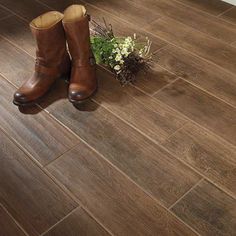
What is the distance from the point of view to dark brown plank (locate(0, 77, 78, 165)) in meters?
1.38

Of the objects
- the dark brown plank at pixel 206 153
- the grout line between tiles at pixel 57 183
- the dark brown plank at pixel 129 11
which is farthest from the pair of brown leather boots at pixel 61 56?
the dark brown plank at pixel 129 11

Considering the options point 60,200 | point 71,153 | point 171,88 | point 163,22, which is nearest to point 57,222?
point 60,200

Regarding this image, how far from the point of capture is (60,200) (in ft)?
4.01

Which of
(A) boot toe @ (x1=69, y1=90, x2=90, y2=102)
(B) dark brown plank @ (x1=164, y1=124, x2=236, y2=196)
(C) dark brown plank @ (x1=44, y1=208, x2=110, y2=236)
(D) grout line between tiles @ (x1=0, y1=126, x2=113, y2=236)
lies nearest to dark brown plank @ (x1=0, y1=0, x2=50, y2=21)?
(A) boot toe @ (x1=69, y1=90, x2=90, y2=102)

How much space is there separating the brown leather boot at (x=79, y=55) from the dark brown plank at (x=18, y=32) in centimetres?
40

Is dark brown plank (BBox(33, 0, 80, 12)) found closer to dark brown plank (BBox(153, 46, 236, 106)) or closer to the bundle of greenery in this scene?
the bundle of greenery

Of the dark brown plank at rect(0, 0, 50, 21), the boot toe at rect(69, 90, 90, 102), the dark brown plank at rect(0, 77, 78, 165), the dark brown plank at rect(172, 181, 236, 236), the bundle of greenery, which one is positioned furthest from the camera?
the dark brown plank at rect(0, 0, 50, 21)

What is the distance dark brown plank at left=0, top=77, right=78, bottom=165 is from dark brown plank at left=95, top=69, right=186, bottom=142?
23cm

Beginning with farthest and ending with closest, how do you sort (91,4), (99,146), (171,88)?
(91,4), (171,88), (99,146)

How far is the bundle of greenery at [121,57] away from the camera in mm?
1634

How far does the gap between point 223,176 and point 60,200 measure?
0.55 meters

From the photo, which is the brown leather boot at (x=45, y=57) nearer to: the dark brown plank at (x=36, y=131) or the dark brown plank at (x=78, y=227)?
the dark brown plank at (x=36, y=131)

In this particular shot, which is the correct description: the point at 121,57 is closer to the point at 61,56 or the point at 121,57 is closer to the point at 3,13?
the point at 61,56

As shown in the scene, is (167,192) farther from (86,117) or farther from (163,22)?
(163,22)
